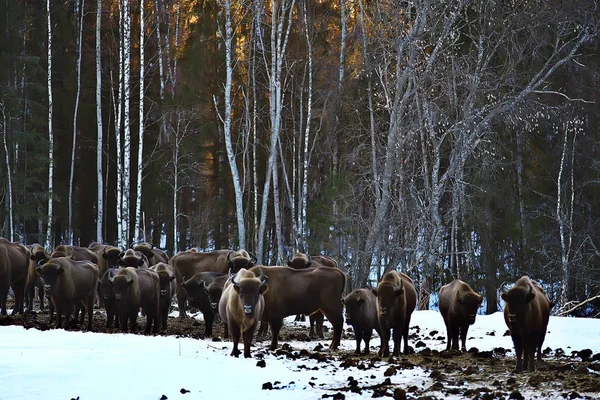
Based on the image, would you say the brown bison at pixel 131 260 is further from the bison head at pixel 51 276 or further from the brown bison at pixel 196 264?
the bison head at pixel 51 276

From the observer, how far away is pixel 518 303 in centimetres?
1170

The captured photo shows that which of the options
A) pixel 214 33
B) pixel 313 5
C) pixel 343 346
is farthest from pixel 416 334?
pixel 214 33

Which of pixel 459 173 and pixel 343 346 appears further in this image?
pixel 459 173

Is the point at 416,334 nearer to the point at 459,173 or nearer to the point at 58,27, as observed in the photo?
the point at 459,173

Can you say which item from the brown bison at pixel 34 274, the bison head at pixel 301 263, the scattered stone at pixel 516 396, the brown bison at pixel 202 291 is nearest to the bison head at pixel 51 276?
the brown bison at pixel 202 291

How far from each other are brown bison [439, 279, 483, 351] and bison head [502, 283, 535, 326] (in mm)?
2889

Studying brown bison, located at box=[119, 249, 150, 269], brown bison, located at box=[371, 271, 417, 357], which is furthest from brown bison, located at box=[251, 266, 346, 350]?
brown bison, located at box=[119, 249, 150, 269]

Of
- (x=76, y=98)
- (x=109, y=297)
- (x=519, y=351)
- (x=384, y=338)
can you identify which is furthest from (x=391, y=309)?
(x=76, y=98)

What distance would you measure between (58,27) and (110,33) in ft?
8.24

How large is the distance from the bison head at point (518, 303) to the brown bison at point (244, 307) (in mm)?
3849

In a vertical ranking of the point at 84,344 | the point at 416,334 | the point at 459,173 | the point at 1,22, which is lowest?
the point at 416,334

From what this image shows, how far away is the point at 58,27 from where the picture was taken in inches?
1496

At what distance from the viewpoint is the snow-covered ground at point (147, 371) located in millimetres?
8953

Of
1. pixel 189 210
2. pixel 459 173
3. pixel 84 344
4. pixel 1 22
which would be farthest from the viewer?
pixel 189 210
